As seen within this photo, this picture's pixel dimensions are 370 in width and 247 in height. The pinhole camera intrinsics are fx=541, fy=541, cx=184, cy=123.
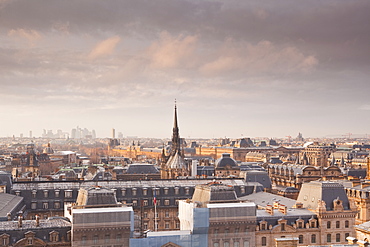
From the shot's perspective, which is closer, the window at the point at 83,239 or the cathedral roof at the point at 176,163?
the window at the point at 83,239

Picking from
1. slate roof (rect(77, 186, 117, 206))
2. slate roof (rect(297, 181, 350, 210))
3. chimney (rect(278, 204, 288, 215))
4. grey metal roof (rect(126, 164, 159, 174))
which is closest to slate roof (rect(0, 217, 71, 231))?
slate roof (rect(77, 186, 117, 206))

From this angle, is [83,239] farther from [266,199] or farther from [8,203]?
[266,199]

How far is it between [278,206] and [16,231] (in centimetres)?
3860

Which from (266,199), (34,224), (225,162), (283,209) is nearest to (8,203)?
(34,224)

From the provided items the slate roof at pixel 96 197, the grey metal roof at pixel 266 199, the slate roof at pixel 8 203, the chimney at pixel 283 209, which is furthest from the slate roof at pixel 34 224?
the grey metal roof at pixel 266 199

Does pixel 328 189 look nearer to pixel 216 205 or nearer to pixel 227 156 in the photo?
pixel 216 205

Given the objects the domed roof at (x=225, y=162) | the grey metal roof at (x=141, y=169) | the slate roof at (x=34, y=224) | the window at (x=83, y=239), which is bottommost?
the window at (x=83, y=239)

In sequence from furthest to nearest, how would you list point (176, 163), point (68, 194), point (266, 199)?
1. point (176, 163)
2. point (68, 194)
3. point (266, 199)

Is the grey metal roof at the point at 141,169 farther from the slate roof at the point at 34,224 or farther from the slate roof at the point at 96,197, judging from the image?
the slate roof at the point at 34,224

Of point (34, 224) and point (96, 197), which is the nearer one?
point (34, 224)

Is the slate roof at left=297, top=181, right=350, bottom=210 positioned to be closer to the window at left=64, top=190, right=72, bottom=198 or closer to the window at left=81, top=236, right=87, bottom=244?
the window at left=81, top=236, right=87, bottom=244

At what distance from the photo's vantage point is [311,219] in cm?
7844

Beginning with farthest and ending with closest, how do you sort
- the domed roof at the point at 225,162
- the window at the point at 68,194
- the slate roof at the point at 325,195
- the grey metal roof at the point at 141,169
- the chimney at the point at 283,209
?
the domed roof at the point at 225,162, the grey metal roof at the point at 141,169, the window at the point at 68,194, the slate roof at the point at 325,195, the chimney at the point at 283,209

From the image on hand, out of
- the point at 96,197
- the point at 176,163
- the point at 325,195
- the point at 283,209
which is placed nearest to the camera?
the point at 96,197
